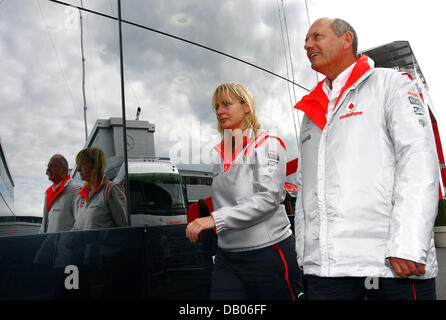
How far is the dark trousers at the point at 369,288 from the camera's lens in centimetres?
143

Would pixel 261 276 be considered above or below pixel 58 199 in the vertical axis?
below

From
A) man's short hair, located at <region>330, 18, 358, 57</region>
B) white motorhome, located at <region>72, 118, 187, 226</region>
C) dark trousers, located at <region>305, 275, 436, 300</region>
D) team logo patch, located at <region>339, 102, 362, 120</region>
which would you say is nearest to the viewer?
dark trousers, located at <region>305, 275, 436, 300</region>

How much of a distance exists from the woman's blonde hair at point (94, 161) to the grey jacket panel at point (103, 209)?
5 cm

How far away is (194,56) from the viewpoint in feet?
8.68

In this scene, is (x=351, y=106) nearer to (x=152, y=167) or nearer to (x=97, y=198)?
(x=152, y=167)

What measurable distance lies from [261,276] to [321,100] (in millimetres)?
859

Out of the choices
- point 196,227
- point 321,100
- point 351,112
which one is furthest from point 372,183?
point 196,227

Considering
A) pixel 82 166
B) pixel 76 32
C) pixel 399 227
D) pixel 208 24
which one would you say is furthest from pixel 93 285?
pixel 208 24

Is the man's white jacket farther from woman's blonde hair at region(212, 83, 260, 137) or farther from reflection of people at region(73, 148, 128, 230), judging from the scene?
reflection of people at region(73, 148, 128, 230)

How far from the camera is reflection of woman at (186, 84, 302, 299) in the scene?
79.1 inches

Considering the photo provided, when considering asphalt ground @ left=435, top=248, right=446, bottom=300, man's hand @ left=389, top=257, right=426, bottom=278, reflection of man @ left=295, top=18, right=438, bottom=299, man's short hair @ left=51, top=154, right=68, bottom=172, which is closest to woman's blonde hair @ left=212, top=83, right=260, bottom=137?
reflection of man @ left=295, top=18, right=438, bottom=299

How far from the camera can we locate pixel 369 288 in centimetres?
152

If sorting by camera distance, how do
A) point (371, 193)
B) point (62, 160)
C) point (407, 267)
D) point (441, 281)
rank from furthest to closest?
1. point (441, 281)
2. point (62, 160)
3. point (371, 193)
4. point (407, 267)

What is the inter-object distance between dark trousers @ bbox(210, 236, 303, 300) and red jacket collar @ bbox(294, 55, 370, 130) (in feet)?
2.23
